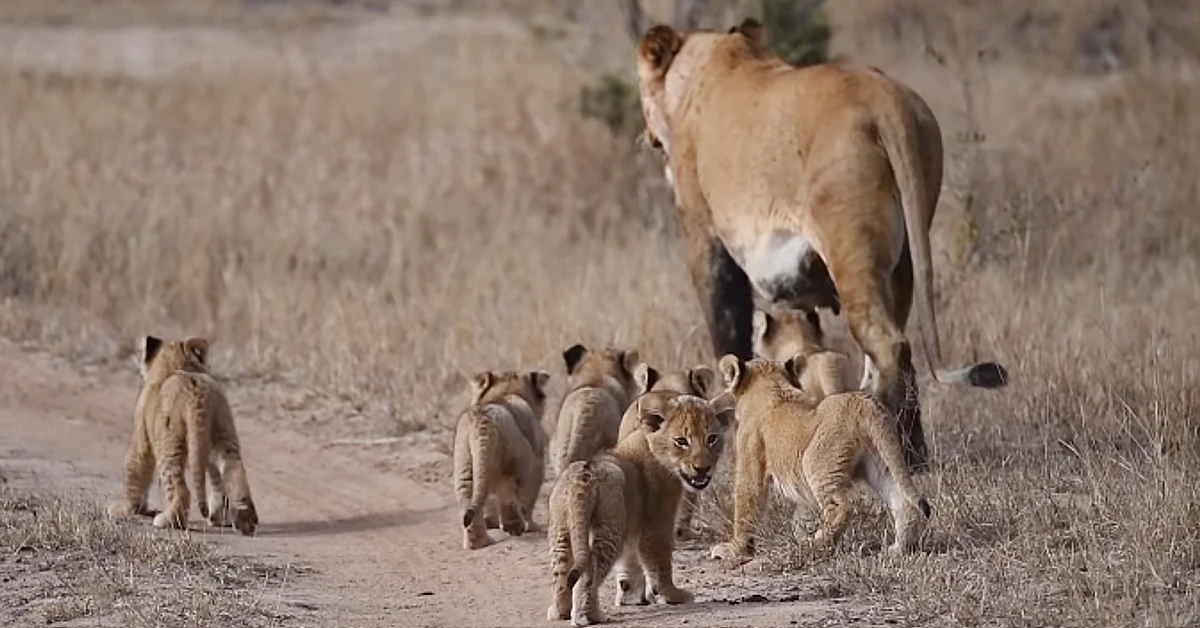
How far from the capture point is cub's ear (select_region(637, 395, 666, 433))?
7355 millimetres

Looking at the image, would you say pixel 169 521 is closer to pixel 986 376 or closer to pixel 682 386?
pixel 682 386

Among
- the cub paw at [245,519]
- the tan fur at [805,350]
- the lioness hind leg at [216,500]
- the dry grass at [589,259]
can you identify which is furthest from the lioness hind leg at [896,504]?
the lioness hind leg at [216,500]

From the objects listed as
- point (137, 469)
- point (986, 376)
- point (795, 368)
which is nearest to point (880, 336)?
point (795, 368)

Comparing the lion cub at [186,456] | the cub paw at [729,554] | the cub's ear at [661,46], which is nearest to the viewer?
the cub paw at [729,554]

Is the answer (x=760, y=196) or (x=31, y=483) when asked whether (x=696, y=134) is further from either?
(x=31, y=483)

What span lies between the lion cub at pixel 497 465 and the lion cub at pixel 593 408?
0.47 feet

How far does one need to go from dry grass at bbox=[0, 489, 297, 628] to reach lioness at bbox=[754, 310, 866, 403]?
236cm

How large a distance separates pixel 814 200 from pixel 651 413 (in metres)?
1.59

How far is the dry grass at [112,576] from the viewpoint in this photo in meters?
6.98

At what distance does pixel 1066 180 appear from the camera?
1538 centimetres

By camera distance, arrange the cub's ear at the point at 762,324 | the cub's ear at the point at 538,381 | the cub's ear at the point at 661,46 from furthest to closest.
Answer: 1. the cub's ear at the point at 661,46
2. the cub's ear at the point at 762,324
3. the cub's ear at the point at 538,381

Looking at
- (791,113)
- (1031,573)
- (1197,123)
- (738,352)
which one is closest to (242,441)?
(738,352)

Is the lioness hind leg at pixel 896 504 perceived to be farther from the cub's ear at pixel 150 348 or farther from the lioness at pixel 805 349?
the cub's ear at pixel 150 348

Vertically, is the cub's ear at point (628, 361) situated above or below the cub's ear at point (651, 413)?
below
